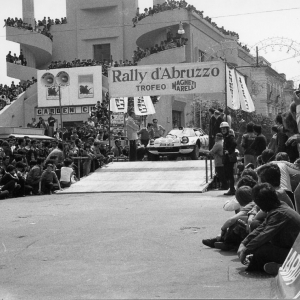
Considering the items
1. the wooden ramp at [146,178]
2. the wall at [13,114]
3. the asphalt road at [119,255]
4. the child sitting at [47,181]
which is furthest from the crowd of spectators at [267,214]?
the wall at [13,114]

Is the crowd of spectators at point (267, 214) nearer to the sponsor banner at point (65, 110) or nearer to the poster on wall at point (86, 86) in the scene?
the poster on wall at point (86, 86)

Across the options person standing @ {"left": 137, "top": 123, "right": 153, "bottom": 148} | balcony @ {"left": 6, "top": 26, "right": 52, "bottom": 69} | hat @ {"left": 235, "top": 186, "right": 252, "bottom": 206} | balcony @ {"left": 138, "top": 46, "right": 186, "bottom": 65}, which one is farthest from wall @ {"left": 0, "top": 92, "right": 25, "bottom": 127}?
hat @ {"left": 235, "top": 186, "right": 252, "bottom": 206}

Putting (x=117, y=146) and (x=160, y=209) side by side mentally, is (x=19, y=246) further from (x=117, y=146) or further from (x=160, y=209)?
(x=117, y=146)

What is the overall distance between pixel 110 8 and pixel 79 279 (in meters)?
43.9

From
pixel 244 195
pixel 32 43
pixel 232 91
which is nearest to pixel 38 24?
pixel 32 43

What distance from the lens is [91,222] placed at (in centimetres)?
1119

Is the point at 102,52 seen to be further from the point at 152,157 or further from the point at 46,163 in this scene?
the point at 46,163

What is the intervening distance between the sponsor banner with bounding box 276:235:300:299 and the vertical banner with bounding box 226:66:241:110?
1562 centimetres

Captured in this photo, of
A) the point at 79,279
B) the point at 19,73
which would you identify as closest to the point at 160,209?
the point at 79,279

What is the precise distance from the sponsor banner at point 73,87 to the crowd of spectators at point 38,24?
8.82 metres

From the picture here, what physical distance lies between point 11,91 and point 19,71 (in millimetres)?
4432

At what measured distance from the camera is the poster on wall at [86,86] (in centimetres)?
3962

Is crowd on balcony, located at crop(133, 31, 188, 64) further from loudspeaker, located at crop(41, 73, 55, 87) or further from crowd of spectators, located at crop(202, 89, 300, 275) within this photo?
crowd of spectators, located at crop(202, 89, 300, 275)

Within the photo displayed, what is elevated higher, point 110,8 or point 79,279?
point 110,8
